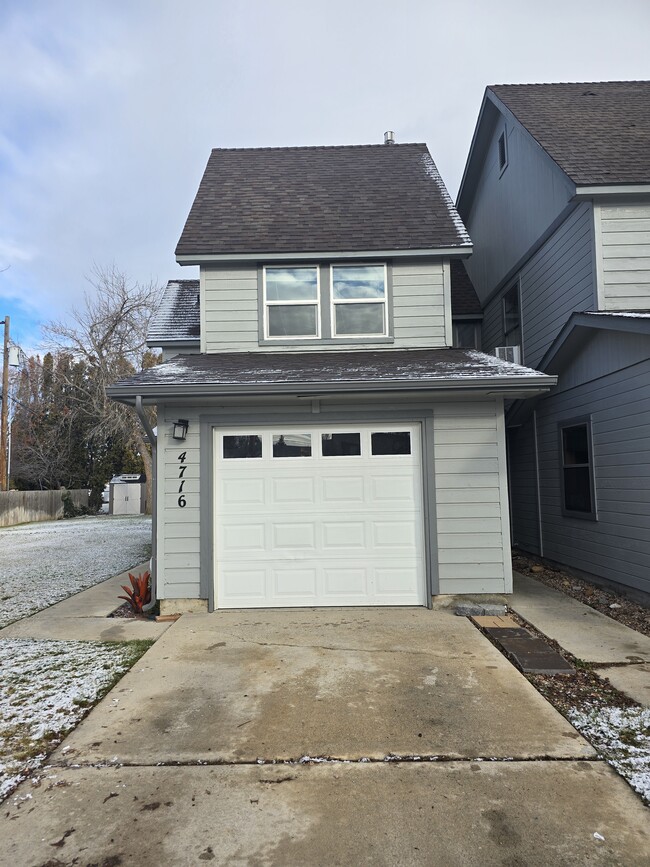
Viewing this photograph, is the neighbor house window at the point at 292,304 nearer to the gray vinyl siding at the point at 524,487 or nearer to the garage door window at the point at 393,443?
the garage door window at the point at 393,443

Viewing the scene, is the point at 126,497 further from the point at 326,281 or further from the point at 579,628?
the point at 579,628

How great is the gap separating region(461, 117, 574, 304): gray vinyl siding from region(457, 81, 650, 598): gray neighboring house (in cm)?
4

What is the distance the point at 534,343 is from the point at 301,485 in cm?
553

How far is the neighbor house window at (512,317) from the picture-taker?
10.4 metres

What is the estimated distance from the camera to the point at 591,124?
8.93 meters

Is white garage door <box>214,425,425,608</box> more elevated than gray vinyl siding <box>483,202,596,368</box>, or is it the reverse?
gray vinyl siding <box>483,202,596,368</box>

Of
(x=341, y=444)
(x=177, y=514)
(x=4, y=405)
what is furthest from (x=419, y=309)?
(x=4, y=405)

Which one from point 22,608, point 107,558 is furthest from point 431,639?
point 107,558

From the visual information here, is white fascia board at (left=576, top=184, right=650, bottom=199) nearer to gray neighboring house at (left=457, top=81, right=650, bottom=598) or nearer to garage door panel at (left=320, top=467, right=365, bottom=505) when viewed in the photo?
gray neighboring house at (left=457, top=81, right=650, bottom=598)

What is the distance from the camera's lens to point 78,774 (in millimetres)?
3006

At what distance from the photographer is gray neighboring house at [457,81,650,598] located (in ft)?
21.8

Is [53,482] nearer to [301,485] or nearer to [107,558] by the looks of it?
[107,558]

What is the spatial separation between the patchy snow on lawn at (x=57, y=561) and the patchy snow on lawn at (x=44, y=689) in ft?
5.07

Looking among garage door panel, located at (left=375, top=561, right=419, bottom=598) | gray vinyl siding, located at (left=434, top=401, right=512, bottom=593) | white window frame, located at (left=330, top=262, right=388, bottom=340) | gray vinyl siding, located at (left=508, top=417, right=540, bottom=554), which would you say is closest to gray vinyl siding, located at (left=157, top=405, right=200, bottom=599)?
garage door panel, located at (left=375, top=561, right=419, bottom=598)
